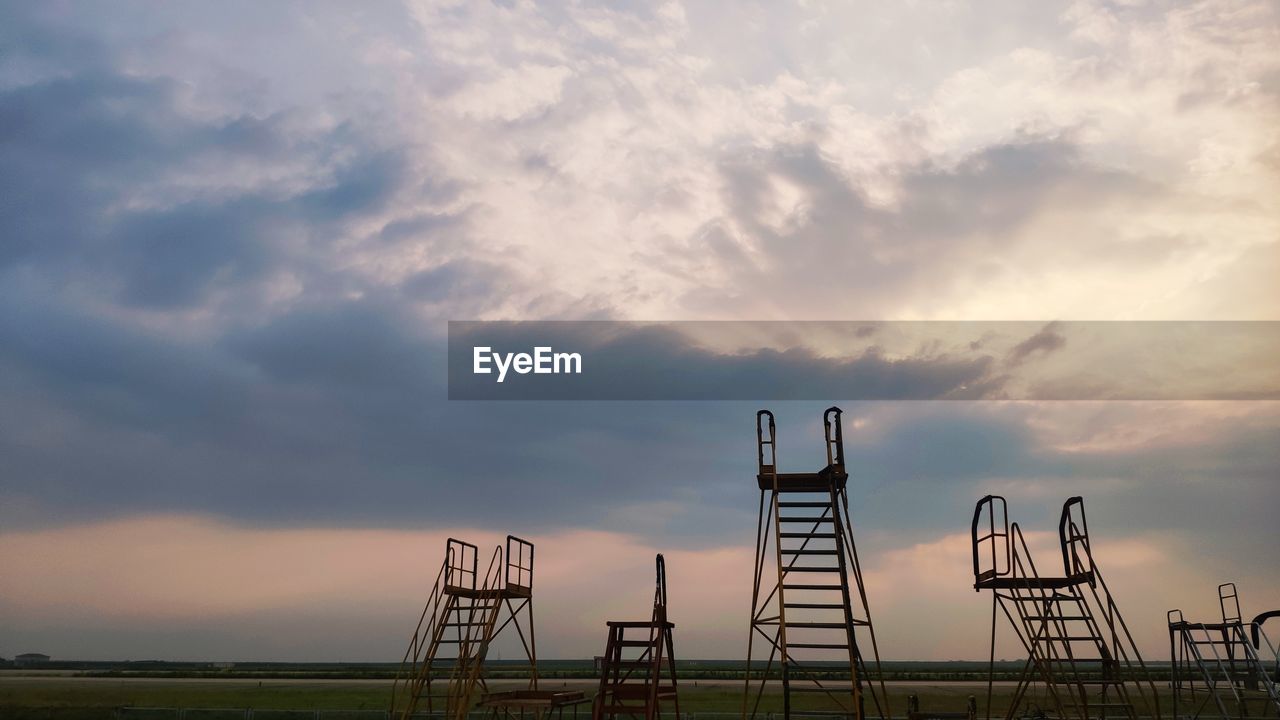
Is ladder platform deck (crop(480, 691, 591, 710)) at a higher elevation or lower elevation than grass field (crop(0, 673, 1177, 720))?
higher

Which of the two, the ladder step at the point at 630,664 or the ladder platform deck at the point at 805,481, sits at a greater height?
the ladder platform deck at the point at 805,481

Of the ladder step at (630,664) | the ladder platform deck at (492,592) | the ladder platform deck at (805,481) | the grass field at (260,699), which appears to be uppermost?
the ladder platform deck at (805,481)

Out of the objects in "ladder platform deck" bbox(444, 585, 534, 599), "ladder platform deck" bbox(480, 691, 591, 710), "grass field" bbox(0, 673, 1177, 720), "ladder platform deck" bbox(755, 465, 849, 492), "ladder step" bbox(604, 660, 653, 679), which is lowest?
"grass field" bbox(0, 673, 1177, 720)

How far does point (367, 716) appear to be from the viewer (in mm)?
39531

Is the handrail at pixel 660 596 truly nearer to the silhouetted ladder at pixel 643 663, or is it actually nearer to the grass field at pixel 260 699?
the silhouetted ladder at pixel 643 663

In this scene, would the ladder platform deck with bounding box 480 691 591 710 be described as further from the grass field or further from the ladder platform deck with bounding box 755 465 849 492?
the grass field

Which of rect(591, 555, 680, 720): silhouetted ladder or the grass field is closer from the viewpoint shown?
rect(591, 555, 680, 720): silhouetted ladder

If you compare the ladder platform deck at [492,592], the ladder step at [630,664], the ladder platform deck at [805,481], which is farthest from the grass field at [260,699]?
the ladder platform deck at [805,481]

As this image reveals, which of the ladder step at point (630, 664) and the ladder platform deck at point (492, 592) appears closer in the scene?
the ladder step at point (630, 664)

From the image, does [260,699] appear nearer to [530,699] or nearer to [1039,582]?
[530,699]

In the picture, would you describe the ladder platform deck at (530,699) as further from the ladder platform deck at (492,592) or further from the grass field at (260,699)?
the grass field at (260,699)

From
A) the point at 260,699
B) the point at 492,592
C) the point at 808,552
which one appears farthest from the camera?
the point at 260,699

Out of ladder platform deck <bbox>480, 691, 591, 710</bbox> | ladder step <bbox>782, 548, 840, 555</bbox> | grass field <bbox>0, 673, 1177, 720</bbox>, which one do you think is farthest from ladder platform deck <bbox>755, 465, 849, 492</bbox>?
grass field <bbox>0, 673, 1177, 720</bbox>

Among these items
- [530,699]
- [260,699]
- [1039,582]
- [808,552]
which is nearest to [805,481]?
[808,552]
